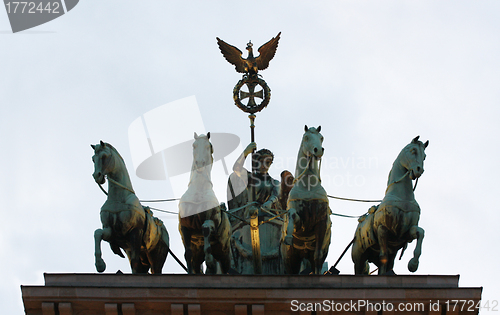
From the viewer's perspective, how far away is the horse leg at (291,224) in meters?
23.1

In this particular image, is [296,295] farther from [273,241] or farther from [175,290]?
[273,241]

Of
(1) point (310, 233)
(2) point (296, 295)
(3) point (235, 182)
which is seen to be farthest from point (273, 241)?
(2) point (296, 295)

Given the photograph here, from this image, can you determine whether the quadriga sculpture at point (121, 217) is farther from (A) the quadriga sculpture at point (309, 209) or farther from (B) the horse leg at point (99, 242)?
(A) the quadriga sculpture at point (309, 209)

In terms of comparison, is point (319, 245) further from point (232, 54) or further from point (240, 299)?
point (232, 54)

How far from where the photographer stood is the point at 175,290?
21969mm

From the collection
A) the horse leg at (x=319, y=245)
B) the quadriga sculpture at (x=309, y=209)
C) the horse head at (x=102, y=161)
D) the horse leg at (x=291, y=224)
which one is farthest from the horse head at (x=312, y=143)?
the horse head at (x=102, y=161)

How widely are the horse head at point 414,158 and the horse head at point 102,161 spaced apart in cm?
531

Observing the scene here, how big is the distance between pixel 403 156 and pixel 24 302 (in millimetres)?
7289

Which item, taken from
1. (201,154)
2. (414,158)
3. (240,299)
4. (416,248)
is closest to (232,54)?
(201,154)

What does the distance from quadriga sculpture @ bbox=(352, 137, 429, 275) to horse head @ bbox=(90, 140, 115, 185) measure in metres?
4.89

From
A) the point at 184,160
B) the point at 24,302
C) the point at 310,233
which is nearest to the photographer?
the point at 24,302

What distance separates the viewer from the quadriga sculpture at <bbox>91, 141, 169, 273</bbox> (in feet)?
76.5

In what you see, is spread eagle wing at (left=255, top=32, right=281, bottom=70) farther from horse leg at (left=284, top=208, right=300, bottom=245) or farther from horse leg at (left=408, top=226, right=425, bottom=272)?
horse leg at (left=408, top=226, right=425, bottom=272)

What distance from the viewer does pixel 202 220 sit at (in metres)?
23.6
